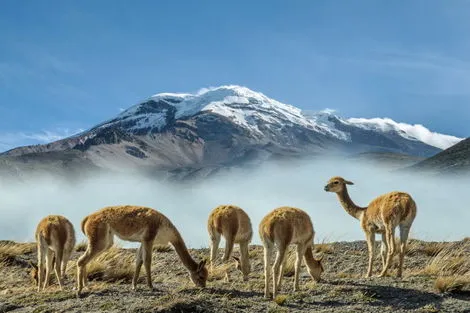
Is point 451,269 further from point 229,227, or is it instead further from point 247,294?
point 247,294

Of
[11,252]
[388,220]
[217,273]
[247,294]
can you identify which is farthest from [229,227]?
[11,252]

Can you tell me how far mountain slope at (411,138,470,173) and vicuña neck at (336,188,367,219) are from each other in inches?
2846

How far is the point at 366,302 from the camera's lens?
9.36 m

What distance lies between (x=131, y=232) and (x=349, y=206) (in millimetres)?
5882

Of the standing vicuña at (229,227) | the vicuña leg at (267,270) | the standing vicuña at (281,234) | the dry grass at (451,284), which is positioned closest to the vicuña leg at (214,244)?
the standing vicuña at (229,227)

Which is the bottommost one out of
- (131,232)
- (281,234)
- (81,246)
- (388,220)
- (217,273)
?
(217,273)

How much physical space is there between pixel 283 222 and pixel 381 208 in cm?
301

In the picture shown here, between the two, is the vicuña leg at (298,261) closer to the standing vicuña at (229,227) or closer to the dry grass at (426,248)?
the standing vicuña at (229,227)

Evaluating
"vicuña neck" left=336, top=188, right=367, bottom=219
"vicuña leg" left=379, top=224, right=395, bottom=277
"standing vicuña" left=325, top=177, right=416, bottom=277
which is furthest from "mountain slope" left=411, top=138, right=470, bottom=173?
"vicuña leg" left=379, top=224, right=395, bottom=277

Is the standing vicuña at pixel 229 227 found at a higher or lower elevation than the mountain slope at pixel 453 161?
lower

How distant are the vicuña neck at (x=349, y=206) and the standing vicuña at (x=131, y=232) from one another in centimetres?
463

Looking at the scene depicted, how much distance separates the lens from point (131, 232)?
1020 centimetres

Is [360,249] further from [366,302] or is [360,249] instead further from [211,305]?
[211,305]

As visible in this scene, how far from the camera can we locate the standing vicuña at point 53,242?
11.1 meters
